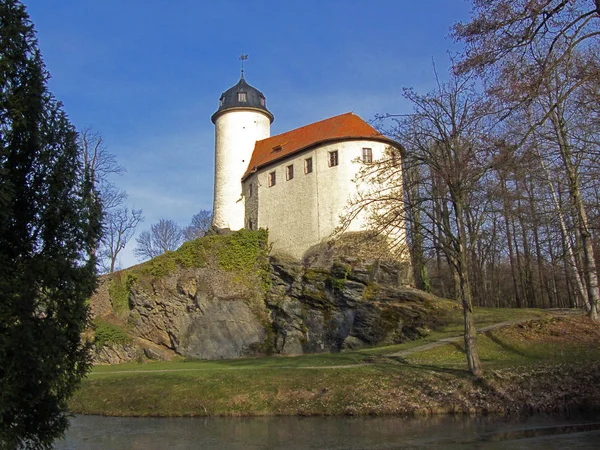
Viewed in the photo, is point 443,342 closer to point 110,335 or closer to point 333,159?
point 333,159

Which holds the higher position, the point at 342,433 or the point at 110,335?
the point at 110,335

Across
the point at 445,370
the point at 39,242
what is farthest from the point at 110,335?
the point at 39,242

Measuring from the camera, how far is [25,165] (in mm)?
8461

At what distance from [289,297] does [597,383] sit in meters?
17.4

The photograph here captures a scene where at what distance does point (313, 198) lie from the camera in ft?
109

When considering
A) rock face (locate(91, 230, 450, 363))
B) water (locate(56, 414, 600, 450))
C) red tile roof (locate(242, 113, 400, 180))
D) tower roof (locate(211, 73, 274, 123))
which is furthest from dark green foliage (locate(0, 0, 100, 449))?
tower roof (locate(211, 73, 274, 123))

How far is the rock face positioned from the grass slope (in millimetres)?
5352

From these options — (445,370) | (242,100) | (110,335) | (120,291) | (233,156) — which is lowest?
(445,370)

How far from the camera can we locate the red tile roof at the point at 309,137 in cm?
3341

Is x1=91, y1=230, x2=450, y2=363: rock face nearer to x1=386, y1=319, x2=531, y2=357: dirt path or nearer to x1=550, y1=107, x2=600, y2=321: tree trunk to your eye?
x1=386, y1=319, x2=531, y2=357: dirt path

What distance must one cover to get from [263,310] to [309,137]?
12.0 meters

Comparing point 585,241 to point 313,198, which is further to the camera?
point 313,198

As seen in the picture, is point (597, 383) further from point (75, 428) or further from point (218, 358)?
point (218, 358)

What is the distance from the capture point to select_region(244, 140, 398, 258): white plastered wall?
3244 centimetres
